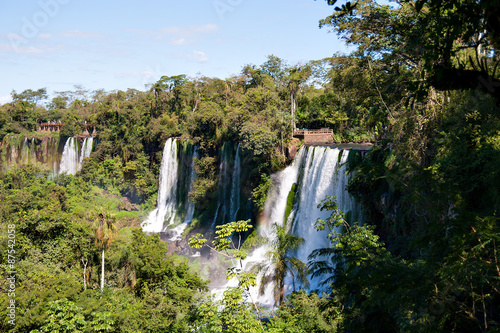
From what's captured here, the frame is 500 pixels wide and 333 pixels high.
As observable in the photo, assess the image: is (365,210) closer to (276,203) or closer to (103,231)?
(276,203)

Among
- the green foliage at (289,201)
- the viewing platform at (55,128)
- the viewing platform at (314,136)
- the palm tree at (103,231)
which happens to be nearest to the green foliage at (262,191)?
the green foliage at (289,201)

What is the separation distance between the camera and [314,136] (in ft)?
89.6

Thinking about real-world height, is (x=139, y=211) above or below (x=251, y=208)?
below

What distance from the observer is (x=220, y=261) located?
27.8 m

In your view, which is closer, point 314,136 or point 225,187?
point 314,136

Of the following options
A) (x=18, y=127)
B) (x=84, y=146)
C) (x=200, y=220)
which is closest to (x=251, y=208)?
(x=200, y=220)

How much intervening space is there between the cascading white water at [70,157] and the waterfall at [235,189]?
2806 cm

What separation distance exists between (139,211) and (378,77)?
102 feet

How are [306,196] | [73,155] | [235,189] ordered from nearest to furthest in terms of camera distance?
[306,196] → [235,189] → [73,155]

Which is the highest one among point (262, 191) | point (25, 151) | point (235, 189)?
point (25, 151)

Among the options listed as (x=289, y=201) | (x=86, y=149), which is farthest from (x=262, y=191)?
(x=86, y=149)

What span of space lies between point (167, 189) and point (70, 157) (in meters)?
18.3

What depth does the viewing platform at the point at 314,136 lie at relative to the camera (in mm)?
27062

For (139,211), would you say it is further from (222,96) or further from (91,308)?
(91,308)
